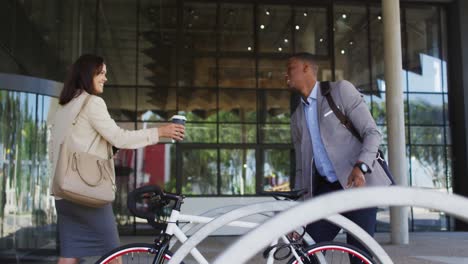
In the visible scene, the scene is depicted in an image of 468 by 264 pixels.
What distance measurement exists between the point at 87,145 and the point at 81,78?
1.40 ft

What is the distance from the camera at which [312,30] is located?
1605cm

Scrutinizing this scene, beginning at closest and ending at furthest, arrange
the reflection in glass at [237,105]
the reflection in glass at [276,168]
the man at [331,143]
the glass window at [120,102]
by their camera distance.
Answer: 1. the man at [331,143]
2. the glass window at [120,102]
3. the reflection in glass at [276,168]
4. the reflection in glass at [237,105]

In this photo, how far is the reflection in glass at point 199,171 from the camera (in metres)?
14.9

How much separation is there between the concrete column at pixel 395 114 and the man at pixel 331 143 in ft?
25.7

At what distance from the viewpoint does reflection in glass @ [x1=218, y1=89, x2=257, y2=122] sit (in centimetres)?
1539

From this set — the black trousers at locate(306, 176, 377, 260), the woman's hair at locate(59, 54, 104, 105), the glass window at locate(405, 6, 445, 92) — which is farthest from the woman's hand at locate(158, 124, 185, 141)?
the glass window at locate(405, 6, 445, 92)

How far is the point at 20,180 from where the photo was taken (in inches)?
338

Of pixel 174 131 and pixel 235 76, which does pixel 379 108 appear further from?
pixel 174 131

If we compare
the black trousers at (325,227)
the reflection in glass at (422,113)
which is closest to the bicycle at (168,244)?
the black trousers at (325,227)

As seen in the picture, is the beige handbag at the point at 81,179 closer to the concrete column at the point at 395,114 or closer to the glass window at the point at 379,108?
the concrete column at the point at 395,114

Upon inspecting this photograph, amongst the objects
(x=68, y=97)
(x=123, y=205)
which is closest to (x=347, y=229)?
(x=68, y=97)

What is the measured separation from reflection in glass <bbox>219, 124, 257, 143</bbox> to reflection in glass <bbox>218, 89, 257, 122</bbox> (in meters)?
0.18

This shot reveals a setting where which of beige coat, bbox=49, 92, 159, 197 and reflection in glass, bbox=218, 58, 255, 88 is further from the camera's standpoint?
reflection in glass, bbox=218, 58, 255, 88

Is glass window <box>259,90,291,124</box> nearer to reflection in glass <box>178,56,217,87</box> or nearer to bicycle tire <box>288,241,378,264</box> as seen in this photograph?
reflection in glass <box>178,56,217,87</box>
